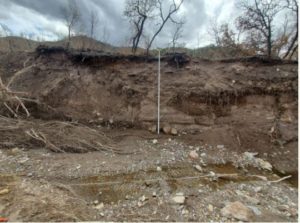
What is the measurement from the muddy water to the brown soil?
0.8 inches

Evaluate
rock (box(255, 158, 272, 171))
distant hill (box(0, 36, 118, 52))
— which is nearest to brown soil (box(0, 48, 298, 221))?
rock (box(255, 158, 272, 171))

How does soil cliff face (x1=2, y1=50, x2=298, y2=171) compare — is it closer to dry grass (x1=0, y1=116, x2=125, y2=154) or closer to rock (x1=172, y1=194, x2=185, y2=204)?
dry grass (x1=0, y1=116, x2=125, y2=154)

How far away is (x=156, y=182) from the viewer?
3.21 m

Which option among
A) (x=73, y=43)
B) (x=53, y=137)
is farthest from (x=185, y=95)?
(x=73, y=43)

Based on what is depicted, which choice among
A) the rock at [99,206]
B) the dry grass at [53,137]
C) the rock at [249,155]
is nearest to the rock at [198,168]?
the rock at [249,155]

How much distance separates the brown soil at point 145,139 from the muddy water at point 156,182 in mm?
20

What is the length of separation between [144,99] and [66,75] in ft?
8.27

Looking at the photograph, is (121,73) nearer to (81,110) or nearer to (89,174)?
(81,110)

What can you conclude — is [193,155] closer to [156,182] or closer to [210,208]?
[156,182]

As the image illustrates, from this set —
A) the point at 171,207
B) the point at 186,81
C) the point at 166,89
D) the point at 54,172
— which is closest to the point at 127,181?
the point at 171,207

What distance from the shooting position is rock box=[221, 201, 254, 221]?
2438mm

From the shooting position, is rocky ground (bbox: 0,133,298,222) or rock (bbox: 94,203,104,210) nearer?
rocky ground (bbox: 0,133,298,222)

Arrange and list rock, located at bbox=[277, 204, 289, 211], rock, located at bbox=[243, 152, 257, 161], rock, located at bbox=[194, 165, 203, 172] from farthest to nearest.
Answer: rock, located at bbox=[243, 152, 257, 161], rock, located at bbox=[194, 165, 203, 172], rock, located at bbox=[277, 204, 289, 211]

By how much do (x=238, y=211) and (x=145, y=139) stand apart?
2741mm
